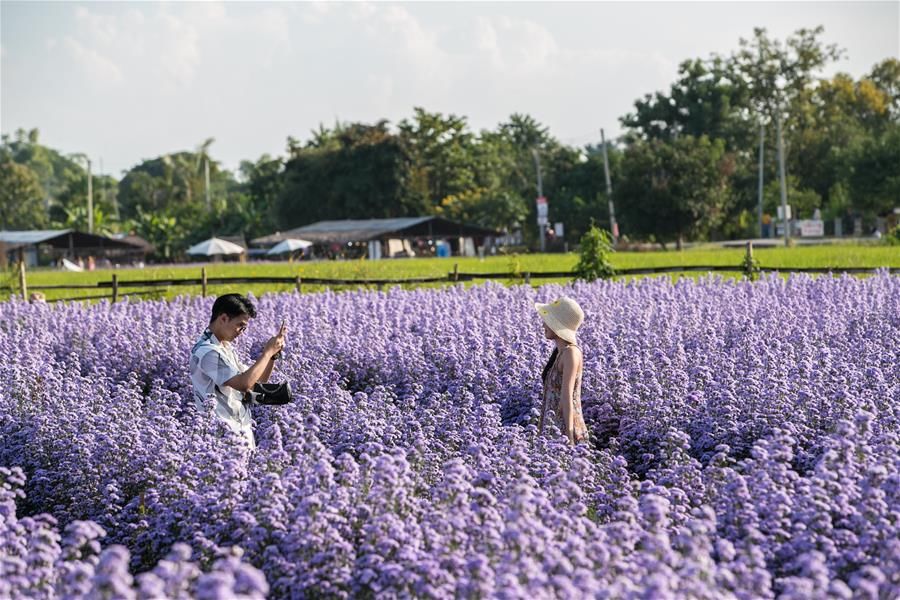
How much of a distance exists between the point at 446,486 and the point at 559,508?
67 cm

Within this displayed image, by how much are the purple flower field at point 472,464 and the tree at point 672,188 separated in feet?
118

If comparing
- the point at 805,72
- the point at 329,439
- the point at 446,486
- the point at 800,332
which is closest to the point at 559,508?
the point at 446,486

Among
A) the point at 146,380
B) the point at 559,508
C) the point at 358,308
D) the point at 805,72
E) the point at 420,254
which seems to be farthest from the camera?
the point at 805,72

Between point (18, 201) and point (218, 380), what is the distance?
9153 centimetres

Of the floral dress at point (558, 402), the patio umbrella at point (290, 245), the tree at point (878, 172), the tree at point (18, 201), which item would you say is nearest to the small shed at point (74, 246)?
the patio umbrella at point (290, 245)

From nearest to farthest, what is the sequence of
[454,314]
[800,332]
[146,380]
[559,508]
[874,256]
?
[559,508], [800,332], [146,380], [454,314], [874,256]

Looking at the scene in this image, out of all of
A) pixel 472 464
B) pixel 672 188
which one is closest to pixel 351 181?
pixel 672 188

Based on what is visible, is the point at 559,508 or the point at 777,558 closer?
the point at 777,558

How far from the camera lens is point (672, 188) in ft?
158

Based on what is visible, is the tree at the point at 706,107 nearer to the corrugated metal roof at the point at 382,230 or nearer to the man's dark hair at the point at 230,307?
the corrugated metal roof at the point at 382,230

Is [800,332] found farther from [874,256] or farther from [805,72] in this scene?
[805,72]

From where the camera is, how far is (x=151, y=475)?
19.5 feet

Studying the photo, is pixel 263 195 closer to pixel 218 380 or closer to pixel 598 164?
pixel 598 164

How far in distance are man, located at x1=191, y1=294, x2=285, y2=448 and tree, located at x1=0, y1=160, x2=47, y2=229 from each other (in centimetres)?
8928
